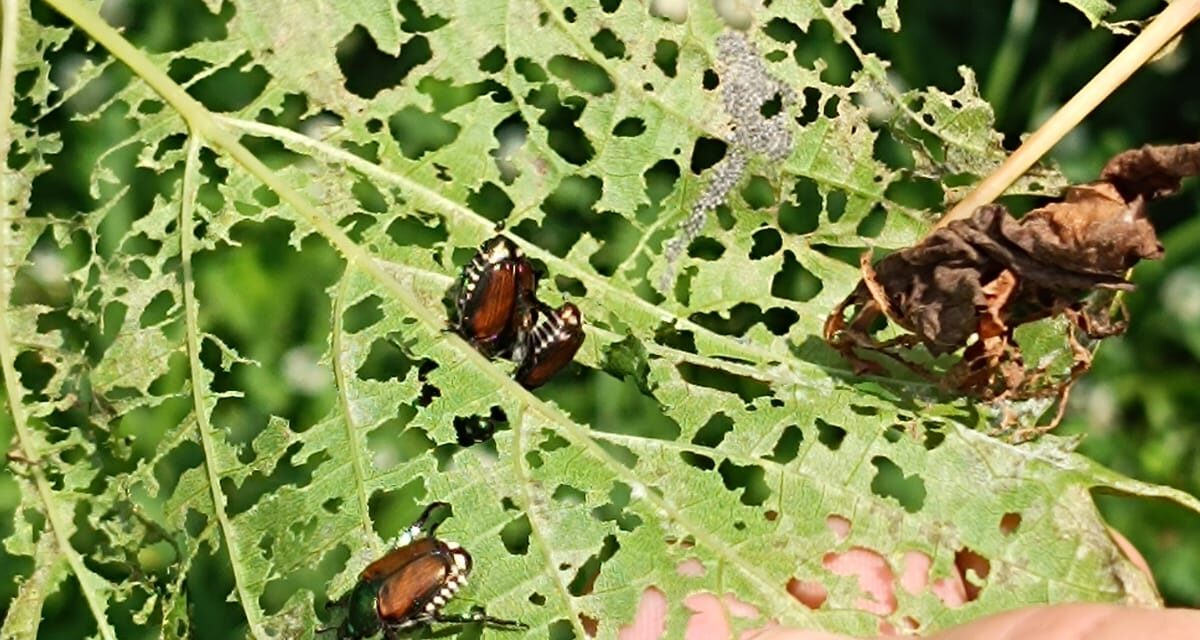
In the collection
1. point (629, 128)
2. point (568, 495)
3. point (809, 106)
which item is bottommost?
point (568, 495)

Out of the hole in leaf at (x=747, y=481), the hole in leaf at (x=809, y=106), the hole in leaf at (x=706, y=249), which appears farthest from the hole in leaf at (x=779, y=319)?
the hole in leaf at (x=809, y=106)

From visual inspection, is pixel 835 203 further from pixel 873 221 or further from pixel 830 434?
pixel 830 434

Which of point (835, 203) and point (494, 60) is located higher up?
point (494, 60)

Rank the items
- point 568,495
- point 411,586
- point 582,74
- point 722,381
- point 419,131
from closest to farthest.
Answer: point 411,586
point 568,495
point 722,381
point 582,74
point 419,131

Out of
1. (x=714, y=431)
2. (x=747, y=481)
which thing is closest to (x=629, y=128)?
(x=714, y=431)

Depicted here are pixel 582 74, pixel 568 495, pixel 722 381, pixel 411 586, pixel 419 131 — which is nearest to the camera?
pixel 411 586

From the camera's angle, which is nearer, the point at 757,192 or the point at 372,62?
the point at 757,192

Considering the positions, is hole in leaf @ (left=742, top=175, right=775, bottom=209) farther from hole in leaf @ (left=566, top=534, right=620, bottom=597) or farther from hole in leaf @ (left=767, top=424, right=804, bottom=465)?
hole in leaf @ (left=566, top=534, right=620, bottom=597)

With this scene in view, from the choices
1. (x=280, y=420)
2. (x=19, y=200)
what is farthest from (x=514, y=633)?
(x=19, y=200)

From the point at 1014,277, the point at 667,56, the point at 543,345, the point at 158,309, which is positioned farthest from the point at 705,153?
the point at 158,309

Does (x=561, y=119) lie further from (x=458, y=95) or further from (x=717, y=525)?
(x=717, y=525)
